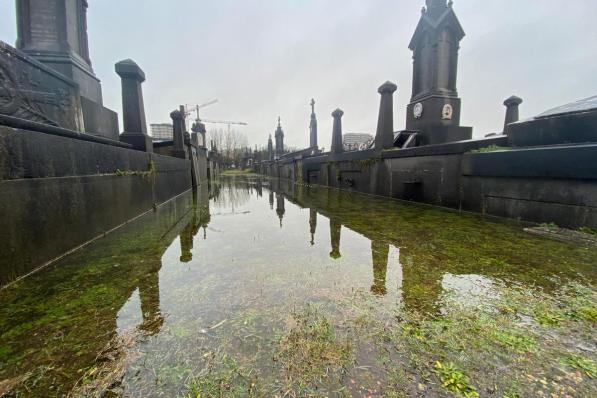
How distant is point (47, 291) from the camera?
2.21 m

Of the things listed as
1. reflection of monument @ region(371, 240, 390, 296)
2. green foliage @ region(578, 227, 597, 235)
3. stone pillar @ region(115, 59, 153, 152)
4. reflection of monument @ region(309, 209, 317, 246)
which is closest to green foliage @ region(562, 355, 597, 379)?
reflection of monument @ region(371, 240, 390, 296)

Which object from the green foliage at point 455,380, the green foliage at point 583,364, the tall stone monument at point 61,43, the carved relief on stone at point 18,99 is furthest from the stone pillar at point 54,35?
the green foliage at point 583,364

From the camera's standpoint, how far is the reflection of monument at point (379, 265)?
2346 mm

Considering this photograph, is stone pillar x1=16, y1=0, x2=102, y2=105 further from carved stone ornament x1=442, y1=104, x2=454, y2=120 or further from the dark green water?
carved stone ornament x1=442, y1=104, x2=454, y2=120

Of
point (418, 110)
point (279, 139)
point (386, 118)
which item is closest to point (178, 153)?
point (386, 118)

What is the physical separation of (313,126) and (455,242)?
80.9 feet

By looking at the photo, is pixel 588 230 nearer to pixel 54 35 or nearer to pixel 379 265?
pixel 379 265

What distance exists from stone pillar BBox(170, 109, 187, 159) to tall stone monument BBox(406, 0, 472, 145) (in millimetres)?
10637

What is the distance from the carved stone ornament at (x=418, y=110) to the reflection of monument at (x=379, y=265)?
7704 mm

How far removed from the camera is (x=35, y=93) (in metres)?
3.84

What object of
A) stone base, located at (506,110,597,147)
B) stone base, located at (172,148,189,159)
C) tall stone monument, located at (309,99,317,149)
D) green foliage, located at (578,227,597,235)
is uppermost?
tall stone monument, located at (309,99,317,149)

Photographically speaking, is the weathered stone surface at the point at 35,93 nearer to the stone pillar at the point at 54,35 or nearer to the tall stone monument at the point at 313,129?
the stone pillar at the point at 54,35

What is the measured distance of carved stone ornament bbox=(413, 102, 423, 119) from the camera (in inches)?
377

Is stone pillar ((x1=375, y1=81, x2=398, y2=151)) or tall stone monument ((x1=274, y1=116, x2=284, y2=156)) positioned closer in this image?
stone pillar ((x1=375, y1=81, x2=398, y2=151))
